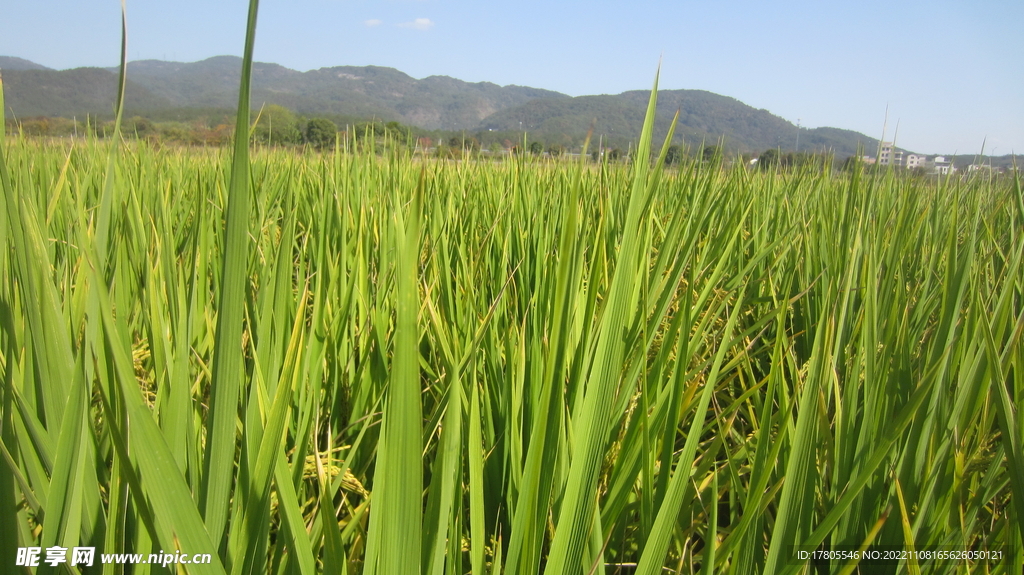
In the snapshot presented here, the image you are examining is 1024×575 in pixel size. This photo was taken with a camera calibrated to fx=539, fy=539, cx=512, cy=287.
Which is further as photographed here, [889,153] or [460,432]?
[889,153]

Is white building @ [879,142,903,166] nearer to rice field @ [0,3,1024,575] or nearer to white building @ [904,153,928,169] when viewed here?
white building @ [904,153,928,169]

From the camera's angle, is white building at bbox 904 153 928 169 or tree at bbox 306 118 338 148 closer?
white building at bbox 904 153 928 169

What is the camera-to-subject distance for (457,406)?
12.0 inches

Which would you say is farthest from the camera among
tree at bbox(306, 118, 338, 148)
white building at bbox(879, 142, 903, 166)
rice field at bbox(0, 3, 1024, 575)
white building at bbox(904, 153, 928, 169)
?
tree at bbox(306, 118, 338, 148)

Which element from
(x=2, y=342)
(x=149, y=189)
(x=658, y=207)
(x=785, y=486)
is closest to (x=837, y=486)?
(x=785, y=486)

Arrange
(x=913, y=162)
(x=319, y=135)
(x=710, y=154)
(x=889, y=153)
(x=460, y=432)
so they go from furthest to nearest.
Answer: (x=319, y=135) < (x=710, y=154) < (x=913, y=162) < (x=889, y=153) < (x=460, y=432)

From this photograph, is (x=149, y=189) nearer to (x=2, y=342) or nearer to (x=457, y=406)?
(x=2, y=342)

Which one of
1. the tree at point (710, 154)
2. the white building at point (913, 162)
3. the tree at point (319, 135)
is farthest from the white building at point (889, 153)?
the tree at point (319, 135)

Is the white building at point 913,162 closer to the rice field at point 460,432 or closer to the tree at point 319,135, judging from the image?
the rice field at point 460,432

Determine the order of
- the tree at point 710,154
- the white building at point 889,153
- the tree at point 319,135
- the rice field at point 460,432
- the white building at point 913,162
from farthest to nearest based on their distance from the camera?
1. the tree at point 319,135
2. the white building at point 913,162
3. the tree at point 710,154
4. the white building at point 889,153
5. the rice field at point 460,432

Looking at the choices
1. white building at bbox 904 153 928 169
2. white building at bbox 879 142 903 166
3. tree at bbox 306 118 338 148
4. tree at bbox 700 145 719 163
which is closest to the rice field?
white building at bbox 879 142 903 166

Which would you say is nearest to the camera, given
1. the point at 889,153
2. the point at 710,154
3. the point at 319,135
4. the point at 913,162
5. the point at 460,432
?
the point at 460,432

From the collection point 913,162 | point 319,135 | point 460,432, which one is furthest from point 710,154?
point 319,135

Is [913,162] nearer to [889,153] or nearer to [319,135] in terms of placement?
[889,153]
